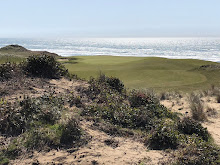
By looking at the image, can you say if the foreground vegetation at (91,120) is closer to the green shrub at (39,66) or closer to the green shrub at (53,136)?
the green shrub at (53,136)

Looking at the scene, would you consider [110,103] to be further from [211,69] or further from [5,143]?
[211,69]

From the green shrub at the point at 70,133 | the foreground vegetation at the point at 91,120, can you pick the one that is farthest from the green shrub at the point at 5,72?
the green shrub at the point at 70,133

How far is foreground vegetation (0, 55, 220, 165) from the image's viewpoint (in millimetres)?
5285

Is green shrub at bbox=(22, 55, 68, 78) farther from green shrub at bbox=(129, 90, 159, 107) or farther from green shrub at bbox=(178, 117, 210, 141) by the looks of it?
green shrub at bbox=(178, 117, 210, 141)

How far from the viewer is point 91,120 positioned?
23.6ft

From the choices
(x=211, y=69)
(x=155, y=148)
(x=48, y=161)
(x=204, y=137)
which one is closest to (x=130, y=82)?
(x=211, y=69)

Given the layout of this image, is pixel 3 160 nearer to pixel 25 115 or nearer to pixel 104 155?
pixel 25 115

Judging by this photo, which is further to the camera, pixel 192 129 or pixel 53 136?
pixel 192 129

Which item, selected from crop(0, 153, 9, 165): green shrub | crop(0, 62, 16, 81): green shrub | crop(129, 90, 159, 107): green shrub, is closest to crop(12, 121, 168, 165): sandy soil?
crop(0, 153, 9, 165): green shrub

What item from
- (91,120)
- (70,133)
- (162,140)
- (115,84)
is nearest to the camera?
(70,133)

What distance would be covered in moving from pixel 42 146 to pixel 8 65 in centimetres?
620

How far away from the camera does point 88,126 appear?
6.70 meters

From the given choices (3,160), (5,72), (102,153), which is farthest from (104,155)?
(5,72)

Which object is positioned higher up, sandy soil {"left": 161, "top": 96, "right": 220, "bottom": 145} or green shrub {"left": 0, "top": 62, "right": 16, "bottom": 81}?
green shrub {"left": 0, "top": 62, "right": 16, "bottom": 81}
